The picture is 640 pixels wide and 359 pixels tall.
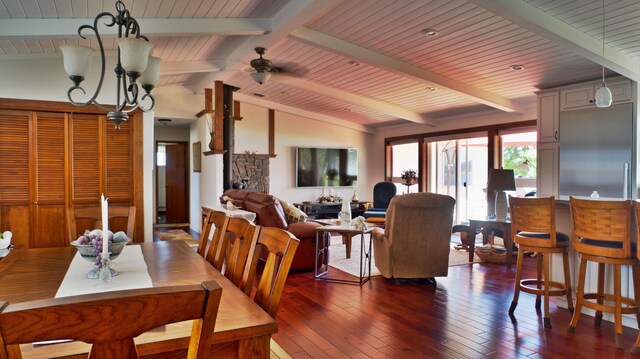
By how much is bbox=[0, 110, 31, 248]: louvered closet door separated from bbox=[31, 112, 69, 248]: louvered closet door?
7cm

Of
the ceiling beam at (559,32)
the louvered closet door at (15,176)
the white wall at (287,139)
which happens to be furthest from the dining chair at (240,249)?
the white wall at (287,139)

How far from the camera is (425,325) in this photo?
3.29 meters

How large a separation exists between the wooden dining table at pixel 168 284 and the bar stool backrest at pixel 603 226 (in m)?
2.67

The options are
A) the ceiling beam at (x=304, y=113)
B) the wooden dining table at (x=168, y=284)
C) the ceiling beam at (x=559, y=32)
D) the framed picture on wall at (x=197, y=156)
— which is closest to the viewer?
the wooden dining table at (x=168, y=284)

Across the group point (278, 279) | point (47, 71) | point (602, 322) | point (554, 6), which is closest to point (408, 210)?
point (602, 322)

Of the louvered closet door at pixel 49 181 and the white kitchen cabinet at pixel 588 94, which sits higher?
the white kitchen cabinet at pixel 588 94

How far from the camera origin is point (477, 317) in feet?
11.4

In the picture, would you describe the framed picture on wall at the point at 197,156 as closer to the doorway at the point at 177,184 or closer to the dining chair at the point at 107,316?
the doorway at the point at 177,184

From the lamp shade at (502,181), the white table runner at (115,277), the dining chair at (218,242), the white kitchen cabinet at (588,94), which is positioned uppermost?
the white kitchen cabinet at (588,94)

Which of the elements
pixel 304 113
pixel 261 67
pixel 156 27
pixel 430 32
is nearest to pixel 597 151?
pixel 430 32

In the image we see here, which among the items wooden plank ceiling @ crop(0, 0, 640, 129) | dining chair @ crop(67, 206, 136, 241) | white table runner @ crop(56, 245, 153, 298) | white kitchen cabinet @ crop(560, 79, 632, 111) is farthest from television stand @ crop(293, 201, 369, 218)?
white table runner @ crop(56, 245, 153, 298)

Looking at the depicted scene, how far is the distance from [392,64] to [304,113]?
14.0 feet

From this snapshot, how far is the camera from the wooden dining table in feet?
3.81

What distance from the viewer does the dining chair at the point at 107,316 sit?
76 centimetres
